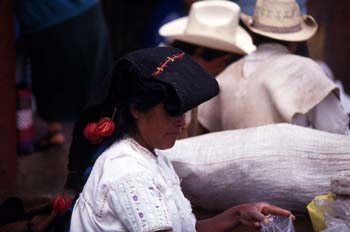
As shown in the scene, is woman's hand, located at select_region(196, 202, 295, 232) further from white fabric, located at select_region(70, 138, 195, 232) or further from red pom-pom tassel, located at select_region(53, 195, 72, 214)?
red pom-pom tassel, located at select_region(53, 195, 72, 214)

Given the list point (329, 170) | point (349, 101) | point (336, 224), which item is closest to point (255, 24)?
point (349, 101)

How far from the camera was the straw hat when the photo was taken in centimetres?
412

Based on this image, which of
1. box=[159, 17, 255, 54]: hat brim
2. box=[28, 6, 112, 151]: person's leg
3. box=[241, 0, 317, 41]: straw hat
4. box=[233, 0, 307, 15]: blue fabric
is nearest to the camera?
box=[241, 0, 317, 41]: straw hat

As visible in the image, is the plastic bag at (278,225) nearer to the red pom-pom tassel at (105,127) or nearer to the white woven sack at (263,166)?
the white woven sack at (263,166)

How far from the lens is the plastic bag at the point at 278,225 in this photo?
2629mm

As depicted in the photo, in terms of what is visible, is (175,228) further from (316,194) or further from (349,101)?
(349,101)

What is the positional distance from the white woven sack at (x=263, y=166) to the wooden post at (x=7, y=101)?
168 cm

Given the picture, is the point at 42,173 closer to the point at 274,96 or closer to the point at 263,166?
the point at 274,96

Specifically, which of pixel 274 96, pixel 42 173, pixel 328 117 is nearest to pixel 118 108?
pixel 274 96

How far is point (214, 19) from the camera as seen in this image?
4375 mm

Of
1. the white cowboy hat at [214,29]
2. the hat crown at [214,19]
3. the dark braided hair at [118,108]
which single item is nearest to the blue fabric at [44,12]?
the white cowboy hat at [214,29]

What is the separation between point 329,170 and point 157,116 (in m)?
0.94

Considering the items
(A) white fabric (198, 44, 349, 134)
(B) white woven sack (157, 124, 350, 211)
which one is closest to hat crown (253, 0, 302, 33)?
(A) white fabric (198, 44, 349, 134)

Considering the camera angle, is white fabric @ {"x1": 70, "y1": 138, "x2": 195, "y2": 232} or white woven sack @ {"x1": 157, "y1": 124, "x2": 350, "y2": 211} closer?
white fabric @ {"x1": 70, "y1": 138, "x2": 195, "y2": 232}
